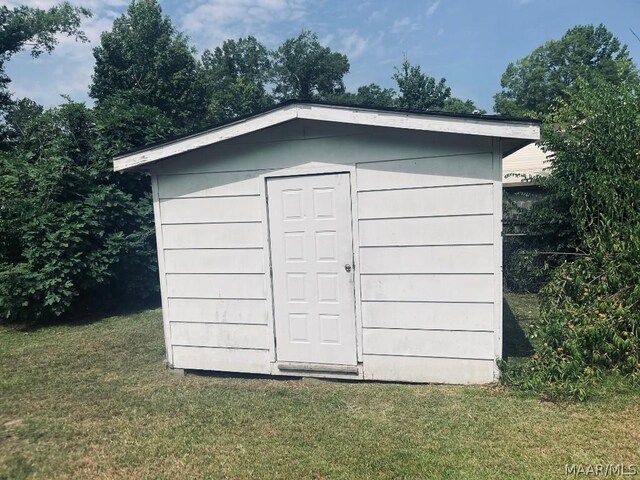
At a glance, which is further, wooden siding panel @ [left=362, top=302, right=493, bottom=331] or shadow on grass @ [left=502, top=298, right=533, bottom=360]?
shadow on grass @ [left=502, top=298, right=533, bottom=360]

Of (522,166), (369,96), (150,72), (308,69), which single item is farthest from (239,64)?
(522,166)

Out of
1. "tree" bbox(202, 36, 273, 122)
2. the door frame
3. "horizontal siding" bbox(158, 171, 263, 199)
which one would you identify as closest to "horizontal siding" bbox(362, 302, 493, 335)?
the door frame

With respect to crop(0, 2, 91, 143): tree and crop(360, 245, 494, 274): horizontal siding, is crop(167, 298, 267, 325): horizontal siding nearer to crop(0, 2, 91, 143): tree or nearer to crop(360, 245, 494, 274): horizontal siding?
crop(360, 245, 494, 274): horizontal siding

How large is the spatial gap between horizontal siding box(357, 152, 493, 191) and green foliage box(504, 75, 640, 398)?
1172 mm

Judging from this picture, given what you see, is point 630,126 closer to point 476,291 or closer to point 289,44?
point 476,291

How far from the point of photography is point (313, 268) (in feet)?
15.1

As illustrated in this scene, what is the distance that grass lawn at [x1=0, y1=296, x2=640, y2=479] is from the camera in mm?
3020

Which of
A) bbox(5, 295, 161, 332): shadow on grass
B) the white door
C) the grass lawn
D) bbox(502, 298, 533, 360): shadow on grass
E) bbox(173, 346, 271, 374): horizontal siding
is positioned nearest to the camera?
the grass lawn

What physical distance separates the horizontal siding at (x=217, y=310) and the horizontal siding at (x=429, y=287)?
3.64 feet

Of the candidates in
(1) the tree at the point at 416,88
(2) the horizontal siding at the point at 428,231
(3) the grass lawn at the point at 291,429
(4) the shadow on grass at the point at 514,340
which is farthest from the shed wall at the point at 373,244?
(1) the tree at the point at 416,88

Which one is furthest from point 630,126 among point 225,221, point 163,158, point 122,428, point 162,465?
point 122,428

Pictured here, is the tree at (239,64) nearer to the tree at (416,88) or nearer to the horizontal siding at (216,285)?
the tree at (416,88)

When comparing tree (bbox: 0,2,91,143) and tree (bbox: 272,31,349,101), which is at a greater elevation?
tree (bbox: 272,31,349,101)

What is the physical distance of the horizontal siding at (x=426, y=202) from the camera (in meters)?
4.21
